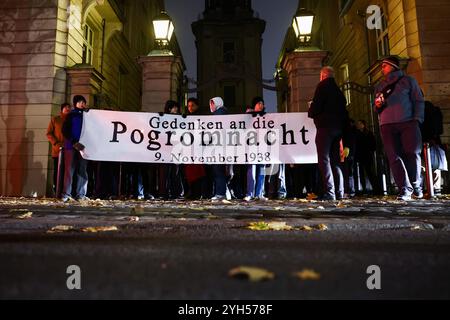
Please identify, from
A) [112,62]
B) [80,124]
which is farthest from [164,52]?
[112,62]

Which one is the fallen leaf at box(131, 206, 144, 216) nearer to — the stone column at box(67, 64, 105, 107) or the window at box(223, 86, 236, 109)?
the stone column at box(67, 64, 105, 107)

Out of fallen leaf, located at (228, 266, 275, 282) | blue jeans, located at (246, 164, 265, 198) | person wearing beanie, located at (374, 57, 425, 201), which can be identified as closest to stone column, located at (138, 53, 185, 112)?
blue jeans, located at (246, 164, 265, 198)

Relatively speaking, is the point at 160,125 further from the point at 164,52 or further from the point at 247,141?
the point at 164,52

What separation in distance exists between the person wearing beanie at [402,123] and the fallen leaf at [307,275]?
4.74 metres

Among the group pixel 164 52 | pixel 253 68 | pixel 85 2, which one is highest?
pixel 253 68

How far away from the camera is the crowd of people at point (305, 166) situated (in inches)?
217

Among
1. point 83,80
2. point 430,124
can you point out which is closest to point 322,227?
point 430,124

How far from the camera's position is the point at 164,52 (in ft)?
32.7

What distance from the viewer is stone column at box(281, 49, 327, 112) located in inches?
378

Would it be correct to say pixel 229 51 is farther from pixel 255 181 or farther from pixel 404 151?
pixel 404 151

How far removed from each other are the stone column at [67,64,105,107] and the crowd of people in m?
2.95

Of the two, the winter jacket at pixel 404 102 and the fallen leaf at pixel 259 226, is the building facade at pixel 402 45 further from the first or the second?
the fallen leaf at pixel 259 226

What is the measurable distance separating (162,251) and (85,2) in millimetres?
12790

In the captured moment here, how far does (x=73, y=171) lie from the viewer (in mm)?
6383
